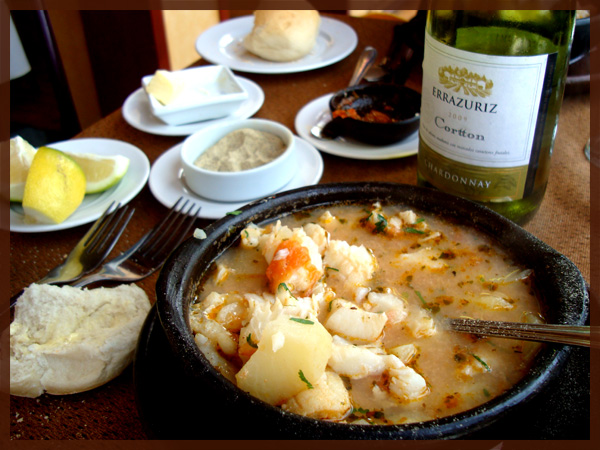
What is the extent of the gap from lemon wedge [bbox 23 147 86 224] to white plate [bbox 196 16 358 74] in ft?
2.48

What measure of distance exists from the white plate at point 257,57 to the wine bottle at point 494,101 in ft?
2.55

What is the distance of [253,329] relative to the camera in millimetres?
661

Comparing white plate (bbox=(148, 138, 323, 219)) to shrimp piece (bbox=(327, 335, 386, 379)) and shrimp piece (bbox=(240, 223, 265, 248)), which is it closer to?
shrimp piece (bbox=(240, 223, 265, 248))

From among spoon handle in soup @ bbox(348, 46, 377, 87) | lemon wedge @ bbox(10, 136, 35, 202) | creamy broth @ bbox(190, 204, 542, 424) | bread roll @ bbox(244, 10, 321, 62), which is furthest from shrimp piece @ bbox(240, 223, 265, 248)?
bread roll @ bbox(244, 10, 321, 62)

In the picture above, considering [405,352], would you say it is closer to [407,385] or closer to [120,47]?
[407,385]

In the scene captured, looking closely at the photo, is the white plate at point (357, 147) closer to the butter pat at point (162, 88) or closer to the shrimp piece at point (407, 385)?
the butter pat at point (162, 88)

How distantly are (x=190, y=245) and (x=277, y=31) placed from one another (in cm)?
115

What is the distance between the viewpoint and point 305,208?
91 centimetres

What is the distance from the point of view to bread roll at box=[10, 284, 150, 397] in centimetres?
81

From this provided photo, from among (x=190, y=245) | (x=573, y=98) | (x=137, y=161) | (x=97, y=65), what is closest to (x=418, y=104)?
(x=573, y=98)

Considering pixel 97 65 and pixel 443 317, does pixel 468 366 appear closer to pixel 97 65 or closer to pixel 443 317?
pixel 443 317

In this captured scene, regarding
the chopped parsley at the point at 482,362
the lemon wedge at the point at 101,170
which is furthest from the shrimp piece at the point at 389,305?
the lemon wedge at the point at 101,170

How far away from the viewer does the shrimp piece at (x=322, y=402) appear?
1.98 ft

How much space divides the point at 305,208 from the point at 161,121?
0.77 m
